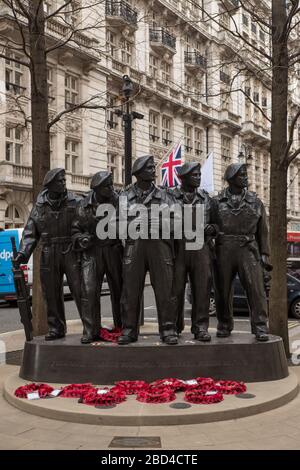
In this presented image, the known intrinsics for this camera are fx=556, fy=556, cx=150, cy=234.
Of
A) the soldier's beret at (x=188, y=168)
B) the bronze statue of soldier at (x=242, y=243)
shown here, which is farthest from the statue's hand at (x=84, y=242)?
the bronze statue of soldier at (x=242, y=243)

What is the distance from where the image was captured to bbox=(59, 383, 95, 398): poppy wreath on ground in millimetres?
5749

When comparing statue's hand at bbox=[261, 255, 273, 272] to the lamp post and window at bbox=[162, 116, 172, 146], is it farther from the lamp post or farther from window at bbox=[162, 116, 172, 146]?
window at bbox=[162, 116, 172, 146]

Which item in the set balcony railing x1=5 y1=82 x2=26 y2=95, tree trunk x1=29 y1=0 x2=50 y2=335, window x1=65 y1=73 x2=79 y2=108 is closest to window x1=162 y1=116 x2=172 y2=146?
window x1=65 y1=73 x2=79 y2=108

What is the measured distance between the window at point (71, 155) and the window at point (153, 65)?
923 cm

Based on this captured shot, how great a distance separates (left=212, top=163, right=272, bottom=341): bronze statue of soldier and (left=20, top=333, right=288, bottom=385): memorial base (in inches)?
20.5

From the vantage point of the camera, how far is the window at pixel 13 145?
2541cm

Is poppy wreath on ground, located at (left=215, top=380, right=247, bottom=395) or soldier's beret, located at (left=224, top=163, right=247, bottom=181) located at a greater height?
soldier's beret, located at (left=224, top=163, right=247, bottom=181)

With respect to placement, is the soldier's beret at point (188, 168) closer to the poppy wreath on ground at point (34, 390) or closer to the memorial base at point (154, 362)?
the memorial base at point (154, 362)

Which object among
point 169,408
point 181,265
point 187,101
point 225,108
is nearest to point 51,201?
point 181,265

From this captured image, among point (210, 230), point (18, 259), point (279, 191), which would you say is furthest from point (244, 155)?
point (18, 259)

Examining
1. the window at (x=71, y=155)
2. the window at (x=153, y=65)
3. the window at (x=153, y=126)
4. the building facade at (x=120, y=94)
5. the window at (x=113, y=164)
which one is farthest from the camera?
the window at (x=153, y=65)
